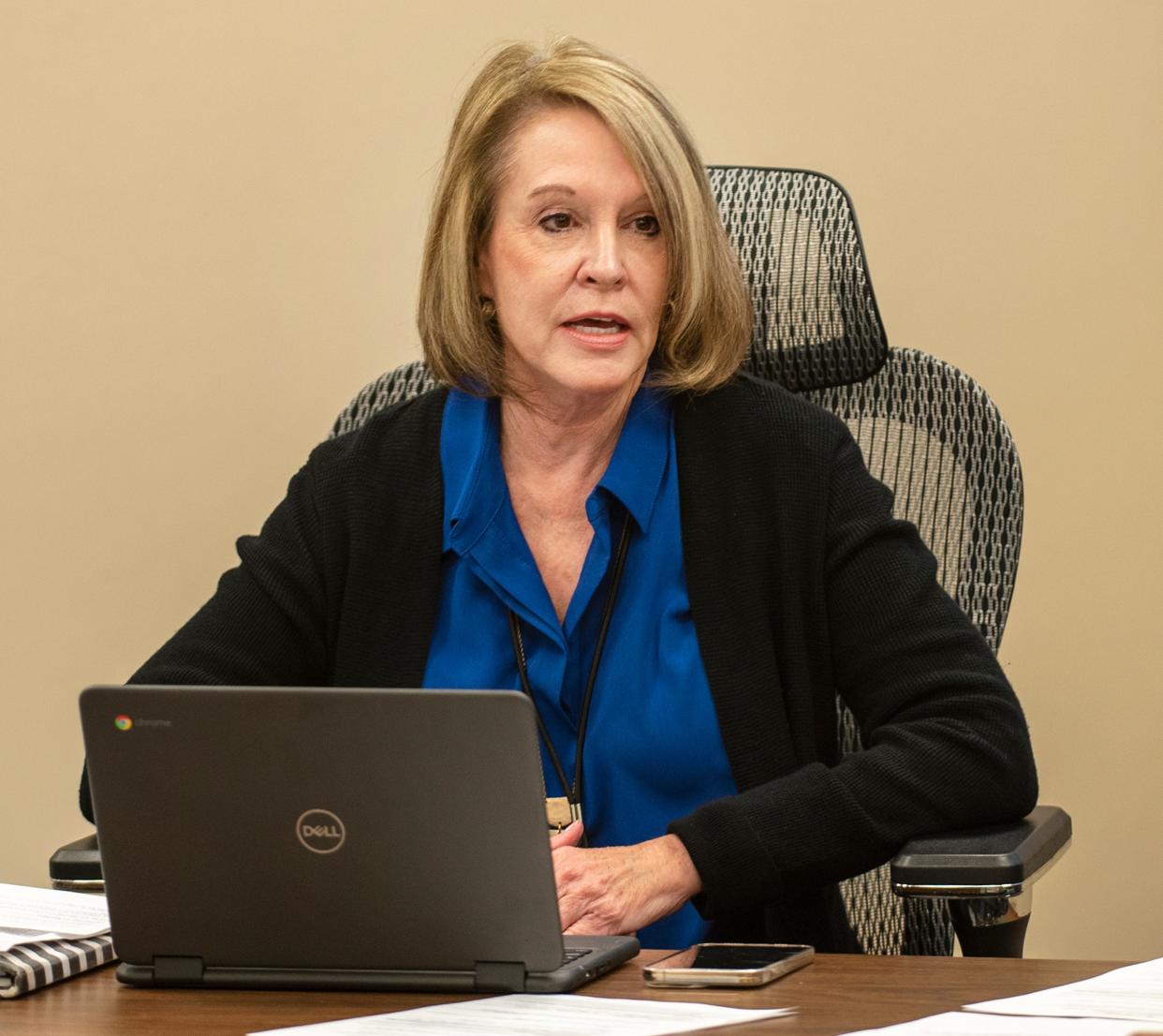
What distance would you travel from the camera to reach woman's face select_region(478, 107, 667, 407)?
5.26 feet

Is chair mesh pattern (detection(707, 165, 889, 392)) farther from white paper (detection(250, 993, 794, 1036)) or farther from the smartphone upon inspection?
white paper (detection(250, 993, 794, 1036))

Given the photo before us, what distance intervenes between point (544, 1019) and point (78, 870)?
570 mm

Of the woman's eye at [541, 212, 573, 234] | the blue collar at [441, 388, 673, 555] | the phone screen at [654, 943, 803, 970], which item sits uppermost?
the woman's eye at [541, 212, 573, 234]

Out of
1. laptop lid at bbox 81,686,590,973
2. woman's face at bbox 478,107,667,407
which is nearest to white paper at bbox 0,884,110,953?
laptop lid at bbox 81,686,590,973

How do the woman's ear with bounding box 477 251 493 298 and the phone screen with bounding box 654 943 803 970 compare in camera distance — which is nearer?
the phone screen with bounding box 654 943 803 970

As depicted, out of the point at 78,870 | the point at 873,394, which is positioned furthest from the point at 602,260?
the point at 78,870

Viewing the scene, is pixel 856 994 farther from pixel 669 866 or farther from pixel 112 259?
pixel 112 259

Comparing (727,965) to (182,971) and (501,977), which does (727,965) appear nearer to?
(501,977)

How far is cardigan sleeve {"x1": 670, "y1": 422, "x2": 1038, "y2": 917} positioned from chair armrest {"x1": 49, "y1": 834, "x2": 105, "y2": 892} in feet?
1.57

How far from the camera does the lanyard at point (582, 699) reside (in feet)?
4.89

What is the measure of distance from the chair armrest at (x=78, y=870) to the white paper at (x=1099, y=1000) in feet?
2.42

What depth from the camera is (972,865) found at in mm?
1217

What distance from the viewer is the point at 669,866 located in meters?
1.33

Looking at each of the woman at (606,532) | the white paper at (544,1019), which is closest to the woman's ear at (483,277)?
the woman at (606,532)
